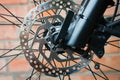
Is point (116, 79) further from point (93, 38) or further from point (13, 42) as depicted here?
point (93, 38)

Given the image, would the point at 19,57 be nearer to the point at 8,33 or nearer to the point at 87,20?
the point at 8,33

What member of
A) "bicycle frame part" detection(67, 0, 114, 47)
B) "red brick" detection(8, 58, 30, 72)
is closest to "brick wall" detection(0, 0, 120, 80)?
"red brick" detection(8, 58, 30, 72)

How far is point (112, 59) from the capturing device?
1090mm

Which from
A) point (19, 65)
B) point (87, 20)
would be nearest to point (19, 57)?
point (19, 65)

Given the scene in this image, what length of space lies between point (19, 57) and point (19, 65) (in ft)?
0.10

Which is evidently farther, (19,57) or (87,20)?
(19,57)

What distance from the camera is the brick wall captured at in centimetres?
104

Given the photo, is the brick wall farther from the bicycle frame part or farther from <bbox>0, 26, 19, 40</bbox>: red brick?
the bicycle frame part

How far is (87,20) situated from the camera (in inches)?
22.9

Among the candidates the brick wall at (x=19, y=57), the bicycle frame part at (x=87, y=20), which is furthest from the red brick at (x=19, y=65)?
the bicycle frame part at (x=87, y=20)

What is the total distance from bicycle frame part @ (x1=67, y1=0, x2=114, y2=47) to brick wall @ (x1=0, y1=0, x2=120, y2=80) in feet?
1.53

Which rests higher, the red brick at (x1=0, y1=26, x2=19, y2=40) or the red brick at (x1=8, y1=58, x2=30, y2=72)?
the red brick at (x1=0, y1=26, x2=19, y2=40)

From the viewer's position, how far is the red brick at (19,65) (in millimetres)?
1084

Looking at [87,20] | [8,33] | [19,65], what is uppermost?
[87,20]
